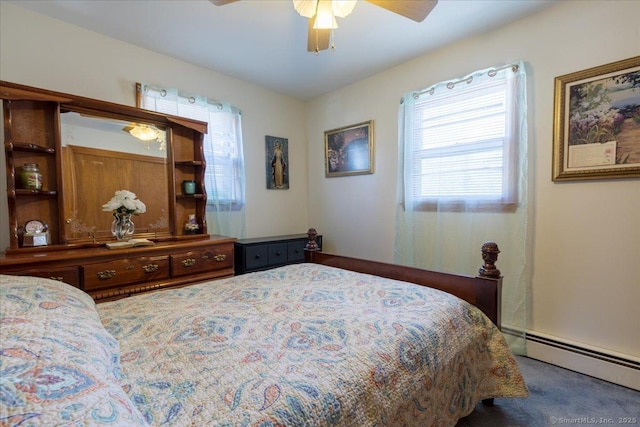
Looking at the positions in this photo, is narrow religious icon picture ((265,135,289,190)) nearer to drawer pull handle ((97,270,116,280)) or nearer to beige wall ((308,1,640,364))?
beige wall ((308,1,640,364))

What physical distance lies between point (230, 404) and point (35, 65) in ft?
8.75

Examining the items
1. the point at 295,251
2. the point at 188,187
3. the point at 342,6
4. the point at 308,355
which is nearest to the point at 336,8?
the point at 342,6

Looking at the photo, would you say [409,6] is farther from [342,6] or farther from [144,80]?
[144,80]

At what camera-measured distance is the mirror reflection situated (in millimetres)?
2049

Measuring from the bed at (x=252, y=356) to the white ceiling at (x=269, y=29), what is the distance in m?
1.82

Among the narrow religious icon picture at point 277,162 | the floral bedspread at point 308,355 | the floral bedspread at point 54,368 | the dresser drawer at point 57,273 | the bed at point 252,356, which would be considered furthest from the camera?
the narrow religious icon picture at point 277,162

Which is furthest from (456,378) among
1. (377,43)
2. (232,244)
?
(377,43)

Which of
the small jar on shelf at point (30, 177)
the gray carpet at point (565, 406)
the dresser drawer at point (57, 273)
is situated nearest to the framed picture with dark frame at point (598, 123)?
the gray carpet at point (565, 406)

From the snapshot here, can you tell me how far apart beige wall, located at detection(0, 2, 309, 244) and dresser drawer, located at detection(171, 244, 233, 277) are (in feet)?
2.51

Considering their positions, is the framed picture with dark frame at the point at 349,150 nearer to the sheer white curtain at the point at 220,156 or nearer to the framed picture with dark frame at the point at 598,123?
the sheer white curtain at the point at 220,156

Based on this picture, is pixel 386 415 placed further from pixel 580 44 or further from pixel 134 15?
pixel 134 15

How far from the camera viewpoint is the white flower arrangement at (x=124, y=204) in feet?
6.73

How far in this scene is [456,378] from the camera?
1.20 meters

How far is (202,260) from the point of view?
7.66ft
